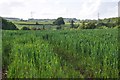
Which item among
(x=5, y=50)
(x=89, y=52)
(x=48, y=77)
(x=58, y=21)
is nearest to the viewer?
(x=48, y=77)

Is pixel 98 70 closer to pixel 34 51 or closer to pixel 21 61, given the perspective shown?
pixel 21 61

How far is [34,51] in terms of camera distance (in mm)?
10703

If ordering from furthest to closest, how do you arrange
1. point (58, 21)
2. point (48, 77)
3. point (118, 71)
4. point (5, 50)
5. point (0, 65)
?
point (58, 21), point (5, 50), point (0, 65), point (118, 71), point (48, 77)

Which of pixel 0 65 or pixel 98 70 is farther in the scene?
pixel 0 65

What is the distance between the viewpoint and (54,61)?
8648 millimetres

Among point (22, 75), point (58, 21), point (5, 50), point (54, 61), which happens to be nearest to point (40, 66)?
point (54, 61)

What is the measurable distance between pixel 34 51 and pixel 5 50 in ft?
10.3

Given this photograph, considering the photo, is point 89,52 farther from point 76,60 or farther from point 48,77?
point 48,77

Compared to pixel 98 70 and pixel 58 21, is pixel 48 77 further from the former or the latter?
pixel 58 21

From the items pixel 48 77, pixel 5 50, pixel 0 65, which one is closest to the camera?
pixel 48 77

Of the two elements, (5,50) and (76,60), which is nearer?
(76,60)

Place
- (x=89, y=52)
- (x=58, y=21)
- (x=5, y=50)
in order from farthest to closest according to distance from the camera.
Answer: (x=58, y=21), (x=5, y=50), (x=89, y=52)

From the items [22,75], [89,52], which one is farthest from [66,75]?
[89,52]

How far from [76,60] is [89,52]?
0.99 metres
